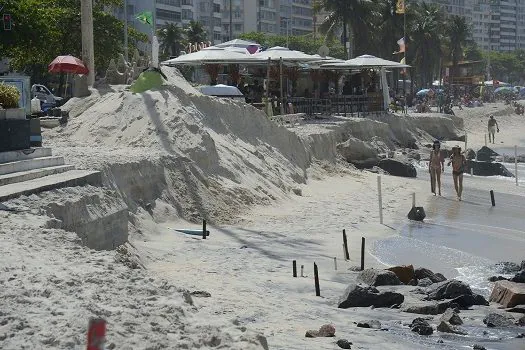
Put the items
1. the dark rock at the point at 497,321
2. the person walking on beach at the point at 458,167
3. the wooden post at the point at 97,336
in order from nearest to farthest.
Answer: the wooden post at the point at 97,336
the dark rock at the point at 497,321
the person walking on beach at the point at 458,167

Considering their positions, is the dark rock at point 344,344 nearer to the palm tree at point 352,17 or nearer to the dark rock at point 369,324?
the dark rock at point 369,324

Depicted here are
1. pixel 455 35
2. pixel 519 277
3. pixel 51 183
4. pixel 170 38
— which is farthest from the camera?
pixel 455 35

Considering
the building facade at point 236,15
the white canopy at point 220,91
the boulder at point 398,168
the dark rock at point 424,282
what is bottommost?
the boulder at point 398,168

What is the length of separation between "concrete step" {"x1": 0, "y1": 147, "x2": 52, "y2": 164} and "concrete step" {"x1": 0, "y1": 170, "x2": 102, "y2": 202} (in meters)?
0.59

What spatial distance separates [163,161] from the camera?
22375mm

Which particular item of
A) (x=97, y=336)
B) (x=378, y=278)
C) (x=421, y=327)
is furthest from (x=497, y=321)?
(x=97, y=336)

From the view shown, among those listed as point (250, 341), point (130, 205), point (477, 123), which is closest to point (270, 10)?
point (477, 123)

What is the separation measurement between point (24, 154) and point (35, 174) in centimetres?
73

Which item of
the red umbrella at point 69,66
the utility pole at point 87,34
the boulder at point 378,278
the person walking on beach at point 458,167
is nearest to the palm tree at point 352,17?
the utility pole at point 87,34

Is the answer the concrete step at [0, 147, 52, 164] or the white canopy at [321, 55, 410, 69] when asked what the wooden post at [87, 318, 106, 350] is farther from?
the white canopy at [321, 55, 410, 69]

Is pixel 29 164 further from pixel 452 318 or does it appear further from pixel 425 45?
pixel 425 45

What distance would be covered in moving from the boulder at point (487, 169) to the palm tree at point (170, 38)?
5946 centimetres

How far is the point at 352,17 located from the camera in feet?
244

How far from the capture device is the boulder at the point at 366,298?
14.1 m
